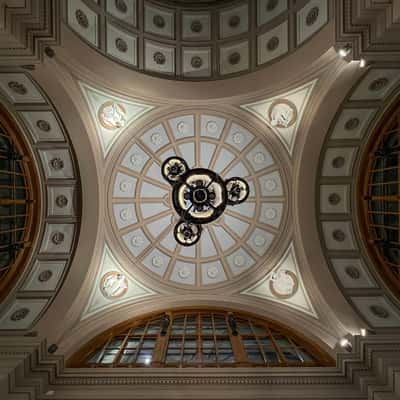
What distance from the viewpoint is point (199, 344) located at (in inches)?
482

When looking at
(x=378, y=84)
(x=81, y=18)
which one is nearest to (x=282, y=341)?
(x=378, y=84)

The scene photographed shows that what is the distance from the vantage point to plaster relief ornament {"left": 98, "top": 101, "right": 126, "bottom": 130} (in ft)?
42.7

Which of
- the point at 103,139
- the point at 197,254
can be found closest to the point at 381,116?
the point at 197,254

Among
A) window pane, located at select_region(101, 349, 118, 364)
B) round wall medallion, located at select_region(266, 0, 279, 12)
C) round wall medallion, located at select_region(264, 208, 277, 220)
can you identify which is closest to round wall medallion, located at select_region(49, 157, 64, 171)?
window pane, located at select_region(101, 349, 118, 364)

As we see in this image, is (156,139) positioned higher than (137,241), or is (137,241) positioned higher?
(156,139)

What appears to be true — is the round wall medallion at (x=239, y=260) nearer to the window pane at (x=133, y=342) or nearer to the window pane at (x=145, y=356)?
the window pane at (x=133, y=342)

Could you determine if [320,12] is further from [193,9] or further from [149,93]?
[149,93]

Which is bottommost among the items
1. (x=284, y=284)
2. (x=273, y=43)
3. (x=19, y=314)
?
(x=19, y=314)

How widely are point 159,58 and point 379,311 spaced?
1133 cm

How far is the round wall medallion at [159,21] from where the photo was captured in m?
12.7

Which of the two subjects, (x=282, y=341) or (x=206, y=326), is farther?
(x=206, y=326)

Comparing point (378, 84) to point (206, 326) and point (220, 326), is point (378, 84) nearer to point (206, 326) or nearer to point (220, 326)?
point (220, 326)

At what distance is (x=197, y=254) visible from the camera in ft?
51.7

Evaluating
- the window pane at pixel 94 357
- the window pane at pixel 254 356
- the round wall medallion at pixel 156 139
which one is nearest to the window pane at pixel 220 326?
the window pane at pixel 254 356
